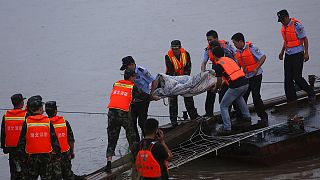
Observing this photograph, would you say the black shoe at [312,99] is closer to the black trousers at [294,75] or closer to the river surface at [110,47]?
the black trousers at [294,75]

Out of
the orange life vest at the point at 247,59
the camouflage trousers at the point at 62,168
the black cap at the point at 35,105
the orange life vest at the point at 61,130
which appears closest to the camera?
the black cap at the point at 35,105

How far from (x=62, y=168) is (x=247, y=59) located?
3.65m

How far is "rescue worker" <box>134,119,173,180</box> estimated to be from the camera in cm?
589

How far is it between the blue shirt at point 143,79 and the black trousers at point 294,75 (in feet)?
8.42

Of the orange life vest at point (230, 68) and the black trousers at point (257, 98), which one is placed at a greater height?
the orange life vest at point (230, 68)

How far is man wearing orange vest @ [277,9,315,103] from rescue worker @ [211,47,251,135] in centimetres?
137

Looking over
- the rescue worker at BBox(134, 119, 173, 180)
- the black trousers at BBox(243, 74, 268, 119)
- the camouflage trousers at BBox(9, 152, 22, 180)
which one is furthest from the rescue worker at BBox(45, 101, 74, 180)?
the black trousers at BBox(243, 74, 268, 119)

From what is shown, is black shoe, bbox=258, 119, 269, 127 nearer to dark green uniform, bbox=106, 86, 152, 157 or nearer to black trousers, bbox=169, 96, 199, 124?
black trousers, bbox=169, 96, 199, 124

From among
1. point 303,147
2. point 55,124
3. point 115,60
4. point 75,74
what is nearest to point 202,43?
point 115,60

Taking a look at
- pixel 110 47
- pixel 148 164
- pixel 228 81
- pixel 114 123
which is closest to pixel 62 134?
pixel 114 123

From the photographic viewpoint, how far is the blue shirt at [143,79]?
29.9ft

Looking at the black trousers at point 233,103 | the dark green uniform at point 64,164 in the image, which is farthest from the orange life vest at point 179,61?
the dark green uniform at point 64,164

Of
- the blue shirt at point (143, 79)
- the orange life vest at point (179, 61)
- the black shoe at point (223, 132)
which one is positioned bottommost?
the black shoe at point (223, 132)

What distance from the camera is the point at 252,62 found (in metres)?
9.27
